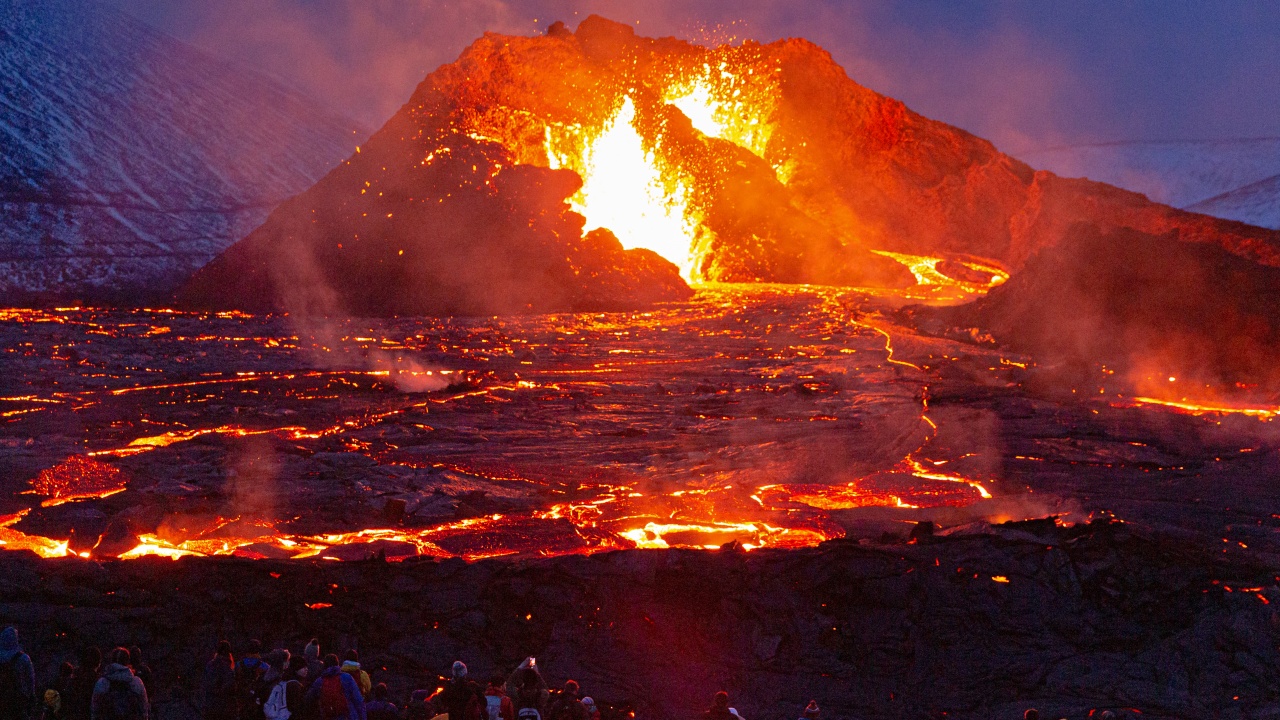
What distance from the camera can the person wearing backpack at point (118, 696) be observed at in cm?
742

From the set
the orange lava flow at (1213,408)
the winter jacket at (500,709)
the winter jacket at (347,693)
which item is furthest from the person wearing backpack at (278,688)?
the orange lava flow at (1213,408)

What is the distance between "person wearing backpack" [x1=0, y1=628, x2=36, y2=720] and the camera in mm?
Result: 7555

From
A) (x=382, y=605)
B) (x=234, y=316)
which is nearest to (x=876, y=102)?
(x=234, y=316)

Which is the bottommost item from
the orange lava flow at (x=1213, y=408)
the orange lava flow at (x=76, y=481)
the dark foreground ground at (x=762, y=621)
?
the dark foreground ground at (x=762, y=621)

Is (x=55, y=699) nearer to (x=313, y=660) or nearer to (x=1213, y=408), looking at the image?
(x=313, y=660)

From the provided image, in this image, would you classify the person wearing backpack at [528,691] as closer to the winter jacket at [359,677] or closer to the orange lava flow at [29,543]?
the winter jacket at [359,677]

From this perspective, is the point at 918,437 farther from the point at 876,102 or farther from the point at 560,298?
the point at 876,102

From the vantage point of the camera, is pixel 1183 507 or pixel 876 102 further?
pixel 876 102

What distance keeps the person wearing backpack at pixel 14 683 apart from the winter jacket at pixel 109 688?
1.79 ft

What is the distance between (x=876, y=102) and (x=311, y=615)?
7572 centimetres

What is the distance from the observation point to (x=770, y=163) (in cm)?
7862

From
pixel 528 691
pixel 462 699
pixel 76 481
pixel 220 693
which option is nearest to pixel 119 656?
pixel 220 693

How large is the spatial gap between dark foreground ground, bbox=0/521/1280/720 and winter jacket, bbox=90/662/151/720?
7.78 ft

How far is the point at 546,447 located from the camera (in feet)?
75.2
